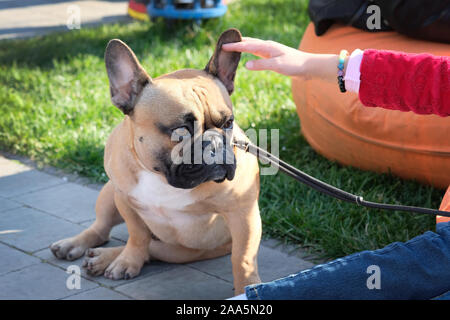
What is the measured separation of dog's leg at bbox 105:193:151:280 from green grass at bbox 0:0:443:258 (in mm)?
688

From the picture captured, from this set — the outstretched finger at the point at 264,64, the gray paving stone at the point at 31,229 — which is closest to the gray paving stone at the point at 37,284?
the gray paving stone at the point at 31,229

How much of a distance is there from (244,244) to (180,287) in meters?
0.39

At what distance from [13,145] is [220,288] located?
2.10m

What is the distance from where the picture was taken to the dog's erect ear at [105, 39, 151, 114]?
7.49 ft

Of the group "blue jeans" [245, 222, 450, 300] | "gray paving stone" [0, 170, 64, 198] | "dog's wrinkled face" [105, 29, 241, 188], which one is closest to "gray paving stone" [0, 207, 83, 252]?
"gray paving stone" [0, 170, 64, 198]

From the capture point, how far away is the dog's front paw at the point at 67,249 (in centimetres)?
278

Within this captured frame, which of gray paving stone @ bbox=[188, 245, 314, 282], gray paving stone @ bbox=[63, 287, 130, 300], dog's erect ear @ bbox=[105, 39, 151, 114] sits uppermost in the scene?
dog's erect ear @ bbox=[105, 39, 151, 114]

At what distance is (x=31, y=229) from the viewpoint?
3068mm

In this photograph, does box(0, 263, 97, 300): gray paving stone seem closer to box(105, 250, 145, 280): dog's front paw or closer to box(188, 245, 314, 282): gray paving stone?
box(105, 250, 145, 280): dog's front paw

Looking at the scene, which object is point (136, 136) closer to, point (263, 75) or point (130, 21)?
point (263, 75)
